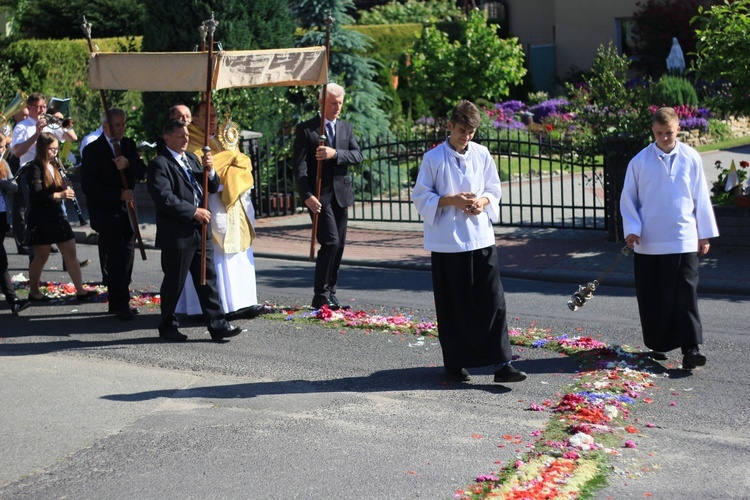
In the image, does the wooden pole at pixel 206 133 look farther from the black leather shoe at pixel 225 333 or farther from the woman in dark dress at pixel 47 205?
the woman in dark dress at pixel 47 205

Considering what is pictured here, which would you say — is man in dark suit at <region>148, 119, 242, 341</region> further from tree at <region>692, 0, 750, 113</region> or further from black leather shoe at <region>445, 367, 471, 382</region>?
tree at <region>692, 0, 750, 113</region>

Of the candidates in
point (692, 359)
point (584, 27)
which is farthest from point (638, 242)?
point (584, 27)

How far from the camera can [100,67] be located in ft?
28.8

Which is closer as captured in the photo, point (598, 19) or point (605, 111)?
point (605, 111)

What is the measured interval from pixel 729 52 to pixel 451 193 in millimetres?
6256

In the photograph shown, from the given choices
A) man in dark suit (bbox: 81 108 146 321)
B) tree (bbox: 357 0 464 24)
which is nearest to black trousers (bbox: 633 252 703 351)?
man in dark suit (bbox: 81 108 146 321)

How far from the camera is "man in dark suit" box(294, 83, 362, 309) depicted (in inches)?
375

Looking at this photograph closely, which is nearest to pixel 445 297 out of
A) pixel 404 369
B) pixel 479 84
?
pixel 404 369

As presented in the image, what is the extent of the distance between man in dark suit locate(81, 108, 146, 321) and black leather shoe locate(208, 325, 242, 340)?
1.27 meters

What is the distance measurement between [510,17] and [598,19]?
376cm

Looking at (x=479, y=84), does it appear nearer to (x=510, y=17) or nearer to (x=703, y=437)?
(x=510, y=17)

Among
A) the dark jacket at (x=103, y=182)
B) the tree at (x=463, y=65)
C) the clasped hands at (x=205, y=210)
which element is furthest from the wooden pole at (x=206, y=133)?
the tree at (x=463, y=65)

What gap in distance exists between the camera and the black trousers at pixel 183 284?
8.55 metres

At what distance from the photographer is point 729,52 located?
40.0 feet
